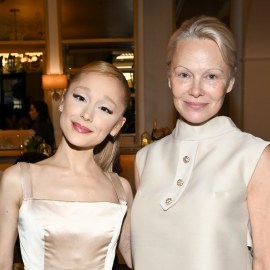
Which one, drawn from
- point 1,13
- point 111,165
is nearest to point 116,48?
point 1,13

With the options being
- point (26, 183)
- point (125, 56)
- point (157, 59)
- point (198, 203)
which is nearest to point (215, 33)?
point (198, 203)

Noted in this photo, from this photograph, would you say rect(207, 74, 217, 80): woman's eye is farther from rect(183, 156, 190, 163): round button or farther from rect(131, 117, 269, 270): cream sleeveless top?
rect(183, 156, 190, 163): round button

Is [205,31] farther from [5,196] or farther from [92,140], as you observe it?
[5,196]

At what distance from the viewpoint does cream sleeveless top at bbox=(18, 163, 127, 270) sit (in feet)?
4.80

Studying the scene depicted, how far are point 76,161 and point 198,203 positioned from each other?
1.57 feet

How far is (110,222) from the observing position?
1.55m

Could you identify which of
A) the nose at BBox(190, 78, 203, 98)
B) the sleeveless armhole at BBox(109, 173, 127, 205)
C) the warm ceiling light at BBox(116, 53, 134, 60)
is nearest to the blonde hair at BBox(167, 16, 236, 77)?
the nose at BBox(190, 78, 203, 98)

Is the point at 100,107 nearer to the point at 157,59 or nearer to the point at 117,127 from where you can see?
the point at 117,127

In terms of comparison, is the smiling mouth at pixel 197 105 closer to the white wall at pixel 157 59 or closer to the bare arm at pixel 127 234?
the bare arm at pixel 127 234

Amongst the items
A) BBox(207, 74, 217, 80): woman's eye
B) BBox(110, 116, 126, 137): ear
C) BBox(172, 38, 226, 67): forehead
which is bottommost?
BBox(110, 116, 126, 137): ear

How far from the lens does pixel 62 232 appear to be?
148 centimetres

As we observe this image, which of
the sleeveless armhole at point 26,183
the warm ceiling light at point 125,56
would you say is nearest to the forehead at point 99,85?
the sleeveless armhole at point 26,183

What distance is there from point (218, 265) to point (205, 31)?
0.72 meters

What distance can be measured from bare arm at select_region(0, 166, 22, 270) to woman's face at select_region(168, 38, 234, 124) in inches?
23.7
